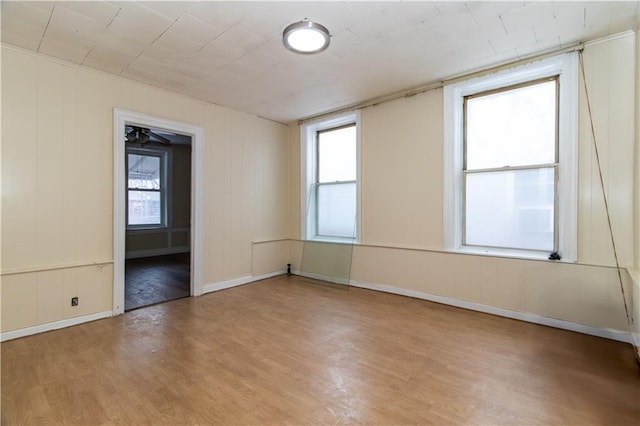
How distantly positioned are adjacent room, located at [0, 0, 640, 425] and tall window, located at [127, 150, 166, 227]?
129 inches

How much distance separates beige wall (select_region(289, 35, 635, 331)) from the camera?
2.78 metres

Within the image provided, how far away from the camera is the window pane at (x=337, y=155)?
4980mm

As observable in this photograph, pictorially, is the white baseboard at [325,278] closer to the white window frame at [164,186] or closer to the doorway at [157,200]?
the doorway at [157,200]

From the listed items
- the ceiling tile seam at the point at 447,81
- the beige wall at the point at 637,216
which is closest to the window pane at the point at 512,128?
the ceiling tile seam at the point at 447,81

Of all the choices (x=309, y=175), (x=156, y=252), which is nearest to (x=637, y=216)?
(x=309, y=175)

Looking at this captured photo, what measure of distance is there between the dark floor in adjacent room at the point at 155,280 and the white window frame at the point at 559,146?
3.81 m

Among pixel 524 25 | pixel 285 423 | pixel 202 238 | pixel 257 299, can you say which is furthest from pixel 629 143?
pixel 202 238

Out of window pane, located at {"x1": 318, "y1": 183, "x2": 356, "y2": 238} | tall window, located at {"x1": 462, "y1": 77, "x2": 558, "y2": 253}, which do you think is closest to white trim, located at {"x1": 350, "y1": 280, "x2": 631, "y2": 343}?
tall window, located at {"x1": 462, "y1": 77, "x2": 558, "y2": 253}

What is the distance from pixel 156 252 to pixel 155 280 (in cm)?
294

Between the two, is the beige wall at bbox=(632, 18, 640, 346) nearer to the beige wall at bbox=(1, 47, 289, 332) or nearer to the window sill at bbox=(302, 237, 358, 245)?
the window sill at bbox=(302, 237, 358, 245)

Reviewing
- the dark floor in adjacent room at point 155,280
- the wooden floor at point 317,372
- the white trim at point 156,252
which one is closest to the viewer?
the wooden floor at point 317,372

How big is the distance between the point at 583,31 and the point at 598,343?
2.79 metres

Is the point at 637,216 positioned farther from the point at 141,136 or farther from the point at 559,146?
the point at 141,136

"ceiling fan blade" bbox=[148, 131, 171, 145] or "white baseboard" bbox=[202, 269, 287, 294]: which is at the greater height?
"ceiling fan blade" bbox=[148, 131, 171, 145]
